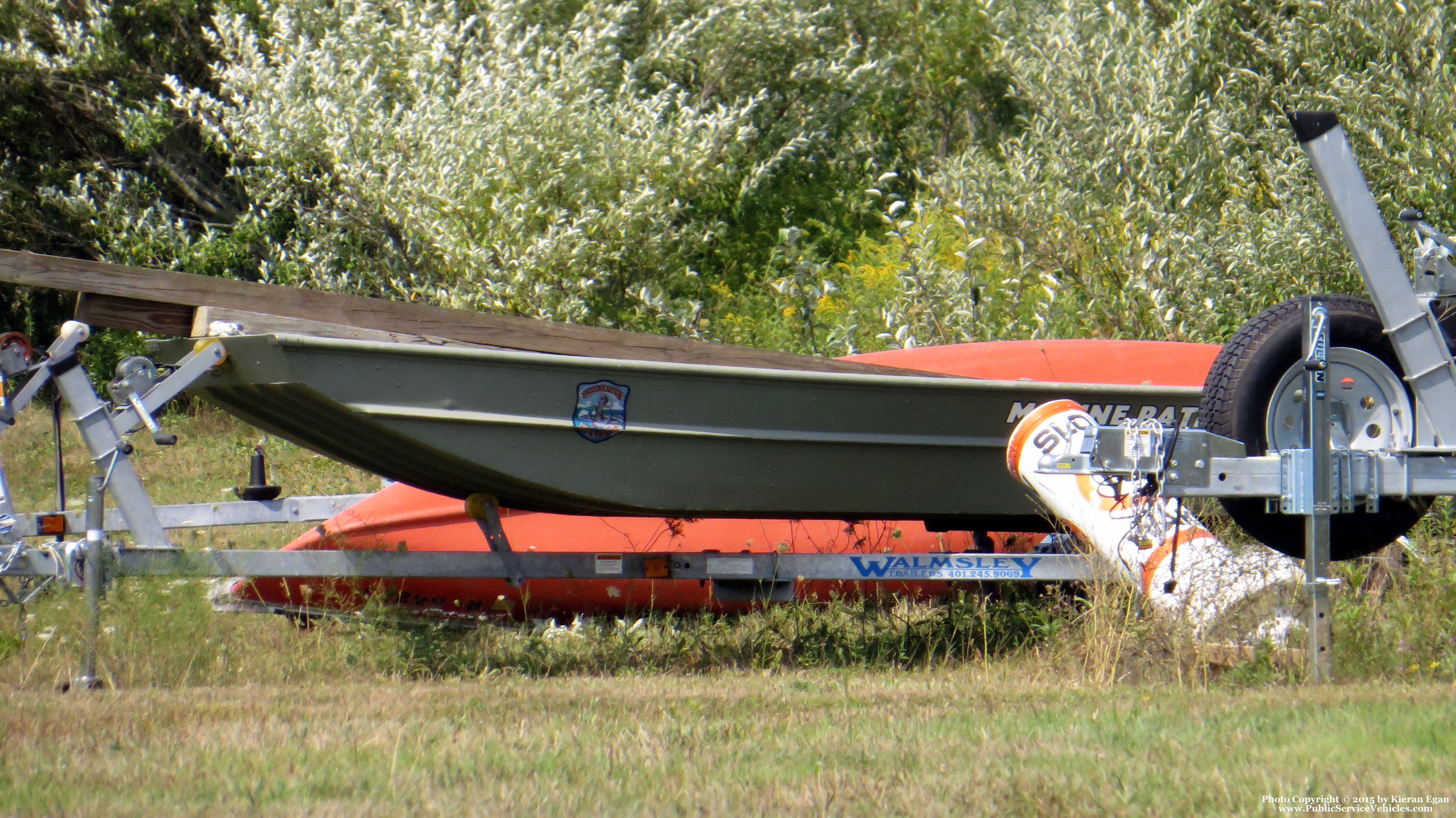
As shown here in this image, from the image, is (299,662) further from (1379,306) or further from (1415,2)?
(1415,2)

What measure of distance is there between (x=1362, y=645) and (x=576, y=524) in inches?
153

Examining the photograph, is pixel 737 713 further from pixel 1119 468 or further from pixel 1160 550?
pixel 1160 550

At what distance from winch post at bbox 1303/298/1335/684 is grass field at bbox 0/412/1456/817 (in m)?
0.16

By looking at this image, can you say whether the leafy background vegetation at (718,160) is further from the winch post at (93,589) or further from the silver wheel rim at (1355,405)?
the winch post at (93,589)

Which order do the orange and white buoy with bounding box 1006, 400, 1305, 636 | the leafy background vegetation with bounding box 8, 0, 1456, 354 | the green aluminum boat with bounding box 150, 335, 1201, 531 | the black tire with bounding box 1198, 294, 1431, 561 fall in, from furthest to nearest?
the leafy background vegetation with bounding box 8, 0, 1456, 354
the green aluminum boat with bounding box 150, 335, 1201, 531
the orange and white buoy with bounding box 1006, 400, 1305, 636
the black tire with bounding box 1198, 294, 1431, 561

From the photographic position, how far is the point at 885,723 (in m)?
3.66

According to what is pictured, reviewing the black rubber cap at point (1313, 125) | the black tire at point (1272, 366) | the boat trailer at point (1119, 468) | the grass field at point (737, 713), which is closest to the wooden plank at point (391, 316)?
the boat trailer at point (1119, 468)

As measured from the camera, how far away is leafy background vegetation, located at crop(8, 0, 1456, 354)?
30.7 feet

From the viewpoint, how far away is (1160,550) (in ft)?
15.9

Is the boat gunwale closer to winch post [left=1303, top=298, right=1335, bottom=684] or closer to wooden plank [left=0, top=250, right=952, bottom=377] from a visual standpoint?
wooden plank [left=0, top=250, right=952, bottom=377]

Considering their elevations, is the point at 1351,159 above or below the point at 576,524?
above

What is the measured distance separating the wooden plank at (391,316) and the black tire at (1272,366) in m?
1.43

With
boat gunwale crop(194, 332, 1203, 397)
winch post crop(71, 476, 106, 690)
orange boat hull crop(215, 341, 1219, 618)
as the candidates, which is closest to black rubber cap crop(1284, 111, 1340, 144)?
boat gunwale crop(194, 332, 1203, 397)

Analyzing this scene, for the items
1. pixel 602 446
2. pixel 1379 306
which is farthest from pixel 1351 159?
pixel 602 446
